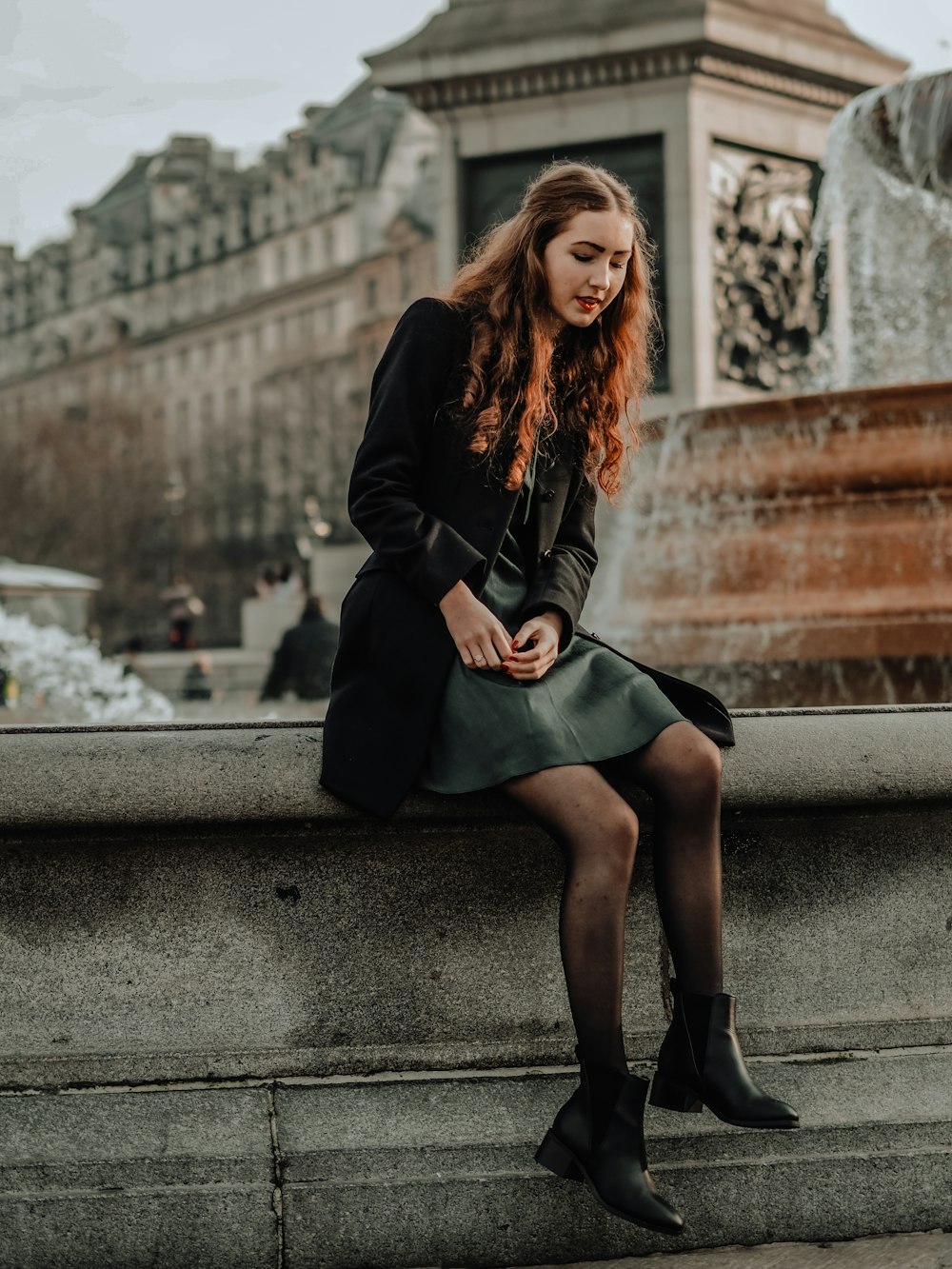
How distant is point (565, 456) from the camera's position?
11.4 feet

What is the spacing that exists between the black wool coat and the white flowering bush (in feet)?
27.6

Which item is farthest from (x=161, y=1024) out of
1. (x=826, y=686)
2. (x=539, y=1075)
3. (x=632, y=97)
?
(x=632, y=97)

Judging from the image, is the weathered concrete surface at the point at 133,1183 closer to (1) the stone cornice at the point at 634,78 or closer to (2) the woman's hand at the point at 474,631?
(2) the woman's hand at the point at 474,631

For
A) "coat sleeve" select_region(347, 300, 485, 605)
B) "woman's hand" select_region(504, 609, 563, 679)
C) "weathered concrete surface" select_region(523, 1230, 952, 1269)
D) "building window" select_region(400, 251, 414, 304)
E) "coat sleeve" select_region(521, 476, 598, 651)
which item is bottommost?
"weathered concrete surface" select_region(523, 1230, 952, 1269)

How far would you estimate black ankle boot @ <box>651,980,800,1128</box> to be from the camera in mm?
2926

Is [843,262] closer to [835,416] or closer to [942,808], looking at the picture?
[835,416]

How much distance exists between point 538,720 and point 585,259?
957 mm

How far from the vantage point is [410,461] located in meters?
3.28

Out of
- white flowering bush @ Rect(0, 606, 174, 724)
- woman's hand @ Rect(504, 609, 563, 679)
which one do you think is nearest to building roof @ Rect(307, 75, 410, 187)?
white flowering bush @ Rect(0, 606, 174, 724)

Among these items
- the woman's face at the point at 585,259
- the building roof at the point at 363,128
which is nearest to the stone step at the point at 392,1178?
the woman's face at the point at 585,259

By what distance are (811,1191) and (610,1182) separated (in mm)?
591

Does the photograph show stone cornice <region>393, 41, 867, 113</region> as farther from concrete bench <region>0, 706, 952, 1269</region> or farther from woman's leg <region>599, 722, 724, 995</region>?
woman's leg <region>599, 722, 724, 995</region>

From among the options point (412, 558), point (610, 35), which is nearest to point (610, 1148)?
point (412, 558)

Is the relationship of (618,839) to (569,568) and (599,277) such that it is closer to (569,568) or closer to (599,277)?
(569,568)
